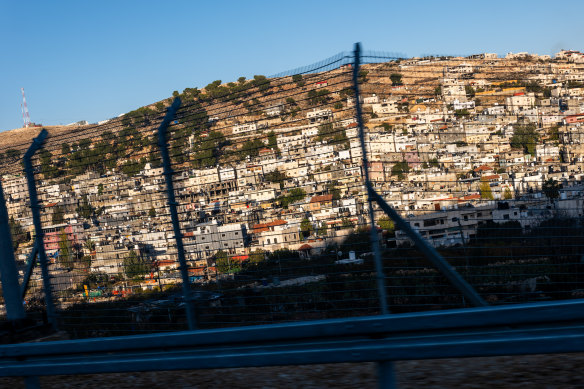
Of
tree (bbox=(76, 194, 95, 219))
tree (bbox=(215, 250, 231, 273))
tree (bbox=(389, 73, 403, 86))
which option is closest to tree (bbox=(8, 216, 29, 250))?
tree (bbox=(76, 194, 95, 219))

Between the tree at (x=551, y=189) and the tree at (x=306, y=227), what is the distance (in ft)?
5.67

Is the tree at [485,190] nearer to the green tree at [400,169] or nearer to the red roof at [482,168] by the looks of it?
the red roof at [482,168]

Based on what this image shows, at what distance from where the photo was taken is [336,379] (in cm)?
321

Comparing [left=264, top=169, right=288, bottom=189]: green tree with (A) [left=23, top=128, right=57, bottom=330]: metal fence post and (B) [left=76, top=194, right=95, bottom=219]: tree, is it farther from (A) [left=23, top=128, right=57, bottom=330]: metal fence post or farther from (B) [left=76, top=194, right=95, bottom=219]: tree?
(A) [left=23, top=128, right=57, bottom=330]: metal fence post

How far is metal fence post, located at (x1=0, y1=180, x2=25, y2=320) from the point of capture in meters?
4.92

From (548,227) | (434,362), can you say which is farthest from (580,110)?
(434,362)

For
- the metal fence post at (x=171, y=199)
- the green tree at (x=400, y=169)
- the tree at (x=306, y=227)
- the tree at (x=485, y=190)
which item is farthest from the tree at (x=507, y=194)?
the metal fence post at (x=171, y=199)

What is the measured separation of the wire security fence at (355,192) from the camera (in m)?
4.31

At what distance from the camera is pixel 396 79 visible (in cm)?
464

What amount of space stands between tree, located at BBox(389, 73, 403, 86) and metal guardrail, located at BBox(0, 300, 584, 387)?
2.44 m

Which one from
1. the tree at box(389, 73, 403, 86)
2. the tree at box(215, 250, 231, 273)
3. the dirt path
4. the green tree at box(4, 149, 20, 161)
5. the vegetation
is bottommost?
the dirt path

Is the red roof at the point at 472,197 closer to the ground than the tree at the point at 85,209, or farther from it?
closer to the ground

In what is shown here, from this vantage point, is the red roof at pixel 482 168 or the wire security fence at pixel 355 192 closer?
the wire security fence at pixel 355 192

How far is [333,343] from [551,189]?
2.47 m
